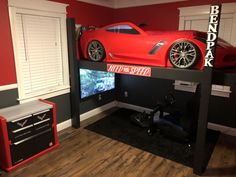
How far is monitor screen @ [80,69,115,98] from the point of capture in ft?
13.1

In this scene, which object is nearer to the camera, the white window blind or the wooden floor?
the wooden floor

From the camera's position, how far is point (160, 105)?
11.8 feet

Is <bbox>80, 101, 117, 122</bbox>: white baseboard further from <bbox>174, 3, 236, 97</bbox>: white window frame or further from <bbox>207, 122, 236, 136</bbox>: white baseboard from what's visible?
<bbox>207, 122, 236, 136</bbox>: white baseboard

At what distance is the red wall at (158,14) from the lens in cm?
374

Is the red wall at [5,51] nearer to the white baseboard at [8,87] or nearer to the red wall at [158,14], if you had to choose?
the white baseboard at [8,87]

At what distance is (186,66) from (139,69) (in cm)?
67

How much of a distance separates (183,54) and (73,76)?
2.03 m

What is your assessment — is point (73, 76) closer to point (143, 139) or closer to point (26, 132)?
point (26, 132)

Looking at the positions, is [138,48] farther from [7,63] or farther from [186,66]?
[7,63]

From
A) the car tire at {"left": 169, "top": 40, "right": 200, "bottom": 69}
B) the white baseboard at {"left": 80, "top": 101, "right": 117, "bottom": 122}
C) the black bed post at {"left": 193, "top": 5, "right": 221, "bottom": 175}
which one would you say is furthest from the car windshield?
the white baseboard at {"left": 80, "top": 101, "right": 117, "bottom": 122}

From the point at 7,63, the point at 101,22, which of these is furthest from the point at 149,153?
the point at 101,22

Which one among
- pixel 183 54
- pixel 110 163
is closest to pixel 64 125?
pixel 110 163

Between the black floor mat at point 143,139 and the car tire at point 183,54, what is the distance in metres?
1.35

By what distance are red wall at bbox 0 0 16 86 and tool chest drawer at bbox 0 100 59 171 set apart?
17.9 inches
